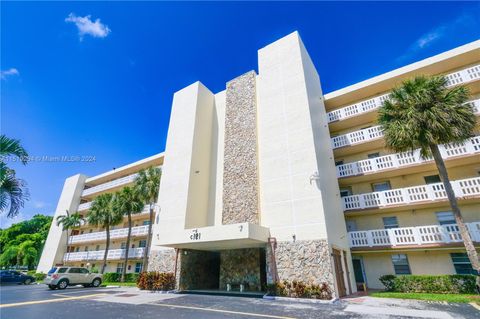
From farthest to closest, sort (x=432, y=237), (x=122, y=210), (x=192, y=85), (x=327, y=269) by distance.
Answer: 1. (x=122, y=210)
2. (x=192, y=85)
3. (x=432, y=237)
4. (x=327, y=269)

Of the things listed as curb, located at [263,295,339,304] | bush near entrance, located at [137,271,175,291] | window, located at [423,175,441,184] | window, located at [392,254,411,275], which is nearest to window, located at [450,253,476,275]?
window, located at [392,254,411,275]

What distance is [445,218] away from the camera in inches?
635

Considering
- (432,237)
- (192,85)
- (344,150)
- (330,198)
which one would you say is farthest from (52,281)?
(432,237)

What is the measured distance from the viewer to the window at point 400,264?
1623cm

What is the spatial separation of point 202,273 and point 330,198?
39.0 ft

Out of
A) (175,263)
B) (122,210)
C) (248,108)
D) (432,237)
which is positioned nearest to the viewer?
(432,237)

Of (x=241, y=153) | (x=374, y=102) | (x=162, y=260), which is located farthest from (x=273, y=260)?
(x=374, y=102)

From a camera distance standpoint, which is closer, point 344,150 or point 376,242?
point 376,242

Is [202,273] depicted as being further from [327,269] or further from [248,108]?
[248,108]

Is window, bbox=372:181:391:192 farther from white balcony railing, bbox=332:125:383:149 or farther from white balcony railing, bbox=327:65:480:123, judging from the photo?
white balcony railing, bbox=327:65:480:123

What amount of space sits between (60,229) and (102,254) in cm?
1165

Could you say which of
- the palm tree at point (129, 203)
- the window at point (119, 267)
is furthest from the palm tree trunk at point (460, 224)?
the window at point (119, 267)

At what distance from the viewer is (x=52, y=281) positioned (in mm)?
19219

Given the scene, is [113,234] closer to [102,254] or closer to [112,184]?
[102,254]
